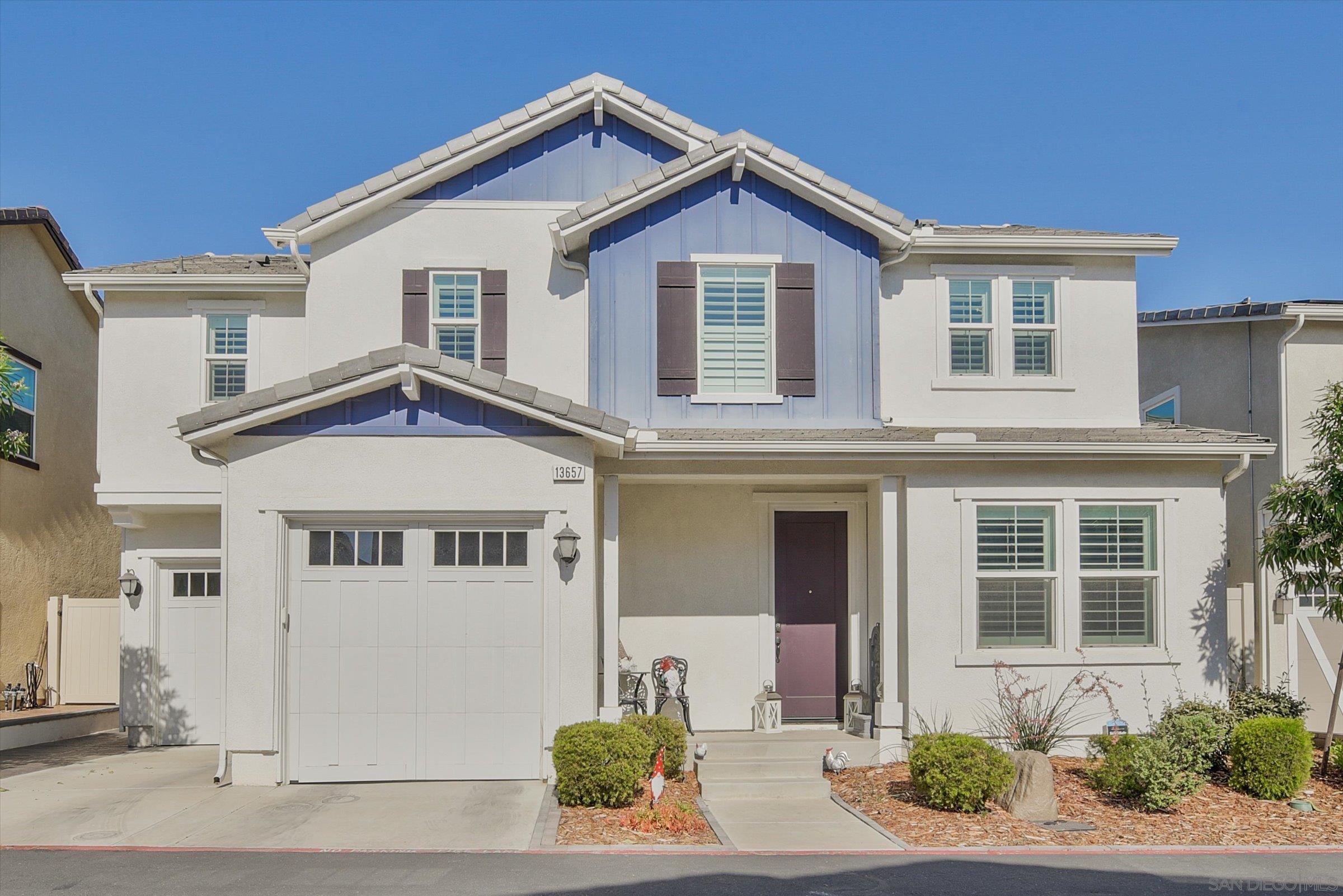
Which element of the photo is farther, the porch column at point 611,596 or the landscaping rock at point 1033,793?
the porch column at point 611,596

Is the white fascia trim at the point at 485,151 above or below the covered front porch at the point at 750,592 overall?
above

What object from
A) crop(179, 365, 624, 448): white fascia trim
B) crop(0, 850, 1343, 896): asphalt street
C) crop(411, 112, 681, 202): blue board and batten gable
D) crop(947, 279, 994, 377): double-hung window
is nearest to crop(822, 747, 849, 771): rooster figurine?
crop(0, 850, 1343, 896): asphalt street

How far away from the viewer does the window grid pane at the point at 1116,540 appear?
1245 centimetres

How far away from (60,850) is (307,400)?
170 inches

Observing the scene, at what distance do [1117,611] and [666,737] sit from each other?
17.2 feet

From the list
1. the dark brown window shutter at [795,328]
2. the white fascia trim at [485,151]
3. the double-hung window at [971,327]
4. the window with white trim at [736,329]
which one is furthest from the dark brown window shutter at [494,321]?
the double-hung window at [971,327]

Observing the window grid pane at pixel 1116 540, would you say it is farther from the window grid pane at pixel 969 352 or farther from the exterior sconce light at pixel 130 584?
the exterior sconce light at pixel 130 584

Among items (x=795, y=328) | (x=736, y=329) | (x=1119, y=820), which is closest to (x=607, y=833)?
(x=1119, y=820)

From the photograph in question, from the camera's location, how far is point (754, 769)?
11.4 m

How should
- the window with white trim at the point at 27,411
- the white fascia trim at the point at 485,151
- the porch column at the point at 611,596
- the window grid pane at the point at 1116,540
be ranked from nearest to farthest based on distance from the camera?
the porch column at the point at 611,596, the window grid pane at the point at 1116,540, the white fascia trim at the point at 485,151, the window with white trim at the point at 27,411

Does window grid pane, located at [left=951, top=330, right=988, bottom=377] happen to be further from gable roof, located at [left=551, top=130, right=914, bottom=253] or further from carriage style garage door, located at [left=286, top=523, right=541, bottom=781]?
carriage style garage door, located at [left=286, top=523, right=541, bottom=781]

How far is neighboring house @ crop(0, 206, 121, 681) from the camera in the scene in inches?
642

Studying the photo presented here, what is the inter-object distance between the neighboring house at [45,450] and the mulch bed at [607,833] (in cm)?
1008

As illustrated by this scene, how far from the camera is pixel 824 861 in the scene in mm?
8484
